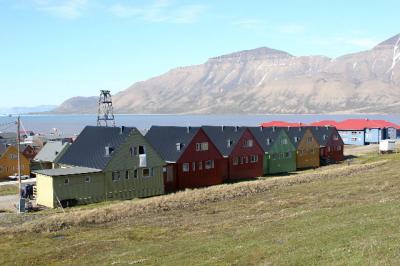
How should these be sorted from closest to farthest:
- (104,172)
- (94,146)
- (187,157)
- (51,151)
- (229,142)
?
(104,172) < (94,146) < (187,157) < (229,142) < (51,151)

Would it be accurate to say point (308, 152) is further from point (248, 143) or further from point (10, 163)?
point (10, 163)

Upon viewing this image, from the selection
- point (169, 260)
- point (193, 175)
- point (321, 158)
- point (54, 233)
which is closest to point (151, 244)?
point (169, 260)

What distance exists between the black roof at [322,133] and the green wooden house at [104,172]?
42.9 metres

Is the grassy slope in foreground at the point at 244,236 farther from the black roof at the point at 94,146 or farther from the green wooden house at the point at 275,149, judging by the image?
the green wooden house at the point at 275,149

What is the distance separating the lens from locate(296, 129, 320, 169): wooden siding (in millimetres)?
87175

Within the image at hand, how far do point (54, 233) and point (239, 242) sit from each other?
54.7 feet

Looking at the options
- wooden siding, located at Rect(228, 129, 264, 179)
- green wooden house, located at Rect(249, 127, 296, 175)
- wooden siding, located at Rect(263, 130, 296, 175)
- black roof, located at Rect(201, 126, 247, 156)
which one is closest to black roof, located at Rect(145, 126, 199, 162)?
black roof, located at Rect(201, 126, 247, 156)

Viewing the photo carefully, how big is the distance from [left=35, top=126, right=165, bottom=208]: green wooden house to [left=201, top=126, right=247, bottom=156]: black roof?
13827mm

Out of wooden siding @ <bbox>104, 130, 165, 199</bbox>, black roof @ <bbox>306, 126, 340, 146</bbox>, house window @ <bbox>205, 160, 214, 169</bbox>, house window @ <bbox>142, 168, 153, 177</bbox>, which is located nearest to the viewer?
wooden siding @ <bbox>104, 130, 165, 199</bbox>

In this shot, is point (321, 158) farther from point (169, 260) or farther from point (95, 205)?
point (169, 260)

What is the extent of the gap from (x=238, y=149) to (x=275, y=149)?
1032 cm

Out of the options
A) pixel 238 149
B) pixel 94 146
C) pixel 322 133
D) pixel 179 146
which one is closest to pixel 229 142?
pixel 238 149

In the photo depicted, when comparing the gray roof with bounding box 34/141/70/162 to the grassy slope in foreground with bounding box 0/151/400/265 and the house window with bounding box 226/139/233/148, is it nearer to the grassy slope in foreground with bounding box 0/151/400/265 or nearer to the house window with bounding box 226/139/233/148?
the house window with bounding box 226/139/233/148

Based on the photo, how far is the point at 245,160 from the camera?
75312 mm
